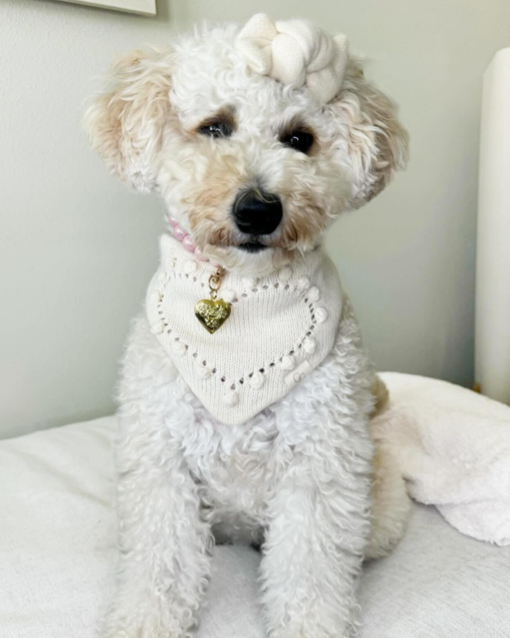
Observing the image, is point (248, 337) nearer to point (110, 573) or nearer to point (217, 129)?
point (217, 129)

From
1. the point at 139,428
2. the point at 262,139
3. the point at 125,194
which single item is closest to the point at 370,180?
the point at 262,139

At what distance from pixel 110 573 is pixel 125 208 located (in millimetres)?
840

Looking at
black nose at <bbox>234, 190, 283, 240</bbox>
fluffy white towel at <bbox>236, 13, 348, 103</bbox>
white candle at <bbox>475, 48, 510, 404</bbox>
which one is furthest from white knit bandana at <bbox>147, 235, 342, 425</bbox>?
white candle at <bbox>475, 48, 510, 404</bbox>

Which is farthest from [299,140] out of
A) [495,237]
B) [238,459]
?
[495,237]

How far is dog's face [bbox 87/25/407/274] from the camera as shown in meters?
0.77

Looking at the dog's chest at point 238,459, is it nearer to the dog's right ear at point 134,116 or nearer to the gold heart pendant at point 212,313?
the gold heart pendant at point 212,313

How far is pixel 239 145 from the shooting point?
0.83m

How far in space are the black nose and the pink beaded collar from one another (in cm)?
12

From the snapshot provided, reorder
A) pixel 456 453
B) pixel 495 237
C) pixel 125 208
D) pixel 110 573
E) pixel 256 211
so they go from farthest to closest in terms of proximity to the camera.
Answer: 1. pixel 495 237
2. pixel 125 208
3. pixel 456 453
4. pixel 110 573
5. pixel 256 211

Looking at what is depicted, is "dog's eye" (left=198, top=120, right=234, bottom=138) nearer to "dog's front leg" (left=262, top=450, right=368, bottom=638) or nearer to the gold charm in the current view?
the gold charm

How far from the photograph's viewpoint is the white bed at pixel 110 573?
0.90 metres

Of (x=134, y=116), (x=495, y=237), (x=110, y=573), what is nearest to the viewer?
(x=134, y=116)

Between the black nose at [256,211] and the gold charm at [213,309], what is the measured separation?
0.45 feet

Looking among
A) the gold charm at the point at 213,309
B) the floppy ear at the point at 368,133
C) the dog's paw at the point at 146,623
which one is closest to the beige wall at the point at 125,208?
the floppy ear at the point at 368,133
